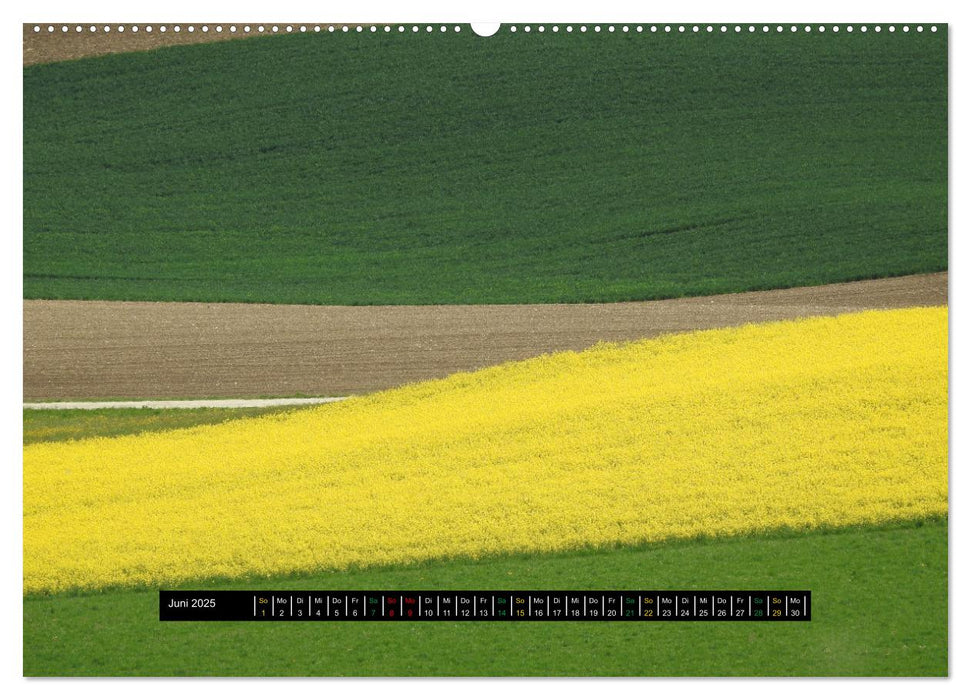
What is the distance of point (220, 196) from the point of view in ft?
28.1

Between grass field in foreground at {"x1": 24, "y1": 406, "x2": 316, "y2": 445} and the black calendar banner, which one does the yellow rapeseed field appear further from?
the black calendar banner

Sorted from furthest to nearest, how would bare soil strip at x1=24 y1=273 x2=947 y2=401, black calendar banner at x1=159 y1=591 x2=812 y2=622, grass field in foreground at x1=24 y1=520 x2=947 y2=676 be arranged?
bare soil strip at x1=24 y1=273 x2=947 y2=401 < black calendar banner at x1=159 y1=591 x2=812 y2=622 < grass field in foreground at x1=24 y1=520 x2=947 y2=676

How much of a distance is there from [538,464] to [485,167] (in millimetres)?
2078

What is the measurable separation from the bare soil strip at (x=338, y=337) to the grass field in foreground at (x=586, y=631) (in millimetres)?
1276

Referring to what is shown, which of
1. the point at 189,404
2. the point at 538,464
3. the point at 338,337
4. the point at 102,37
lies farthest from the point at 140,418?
the point at 538,464

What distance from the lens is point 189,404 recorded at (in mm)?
8188

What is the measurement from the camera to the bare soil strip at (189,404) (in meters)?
7.95

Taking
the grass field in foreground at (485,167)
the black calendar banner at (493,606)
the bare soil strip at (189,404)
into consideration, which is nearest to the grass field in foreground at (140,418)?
the bare soil strip at (189,404)

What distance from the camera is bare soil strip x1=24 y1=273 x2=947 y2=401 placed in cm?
809

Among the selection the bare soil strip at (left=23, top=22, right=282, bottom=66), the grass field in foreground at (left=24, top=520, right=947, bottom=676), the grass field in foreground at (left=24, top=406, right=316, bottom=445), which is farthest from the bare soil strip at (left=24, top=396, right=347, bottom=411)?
the bare soil strip at (left=23, top=22, right=282, bottom=66)

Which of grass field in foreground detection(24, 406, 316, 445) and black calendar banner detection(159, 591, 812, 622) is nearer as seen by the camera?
black calendar banner detection(159, 591, 812, 622)

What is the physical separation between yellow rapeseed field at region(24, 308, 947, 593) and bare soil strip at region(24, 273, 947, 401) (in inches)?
5.1

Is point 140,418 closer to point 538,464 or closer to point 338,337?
point 338,337

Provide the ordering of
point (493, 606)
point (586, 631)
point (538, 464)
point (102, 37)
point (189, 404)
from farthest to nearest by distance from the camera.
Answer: point (189, 404) < point (538, 464) < point (102, 37) < point (493, 606) < point (586, 631)
